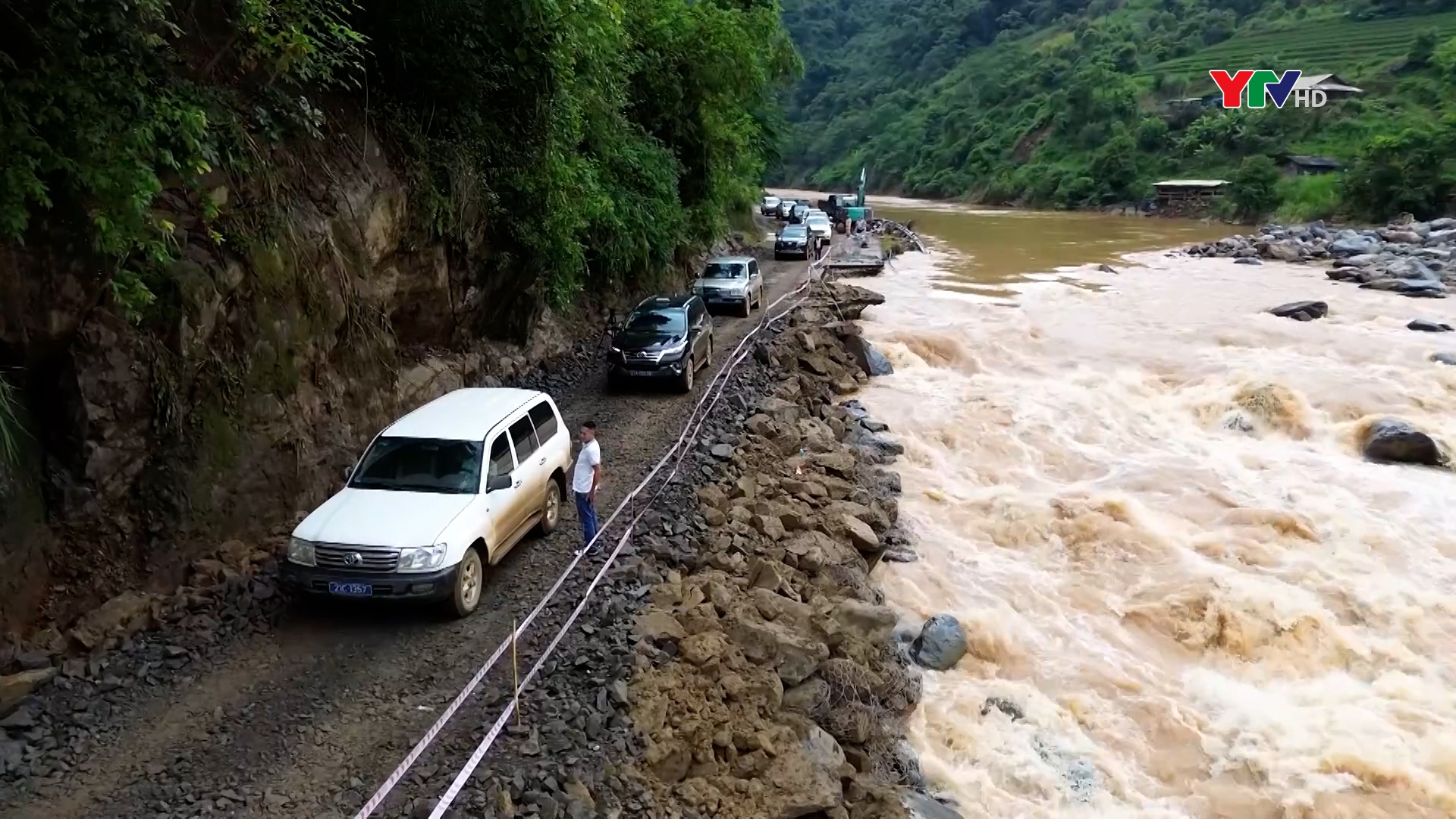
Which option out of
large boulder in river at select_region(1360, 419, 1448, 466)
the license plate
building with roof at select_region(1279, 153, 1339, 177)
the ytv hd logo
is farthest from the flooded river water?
the ytv hd logo

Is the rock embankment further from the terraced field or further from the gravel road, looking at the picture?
the terraced field

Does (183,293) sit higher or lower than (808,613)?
higher

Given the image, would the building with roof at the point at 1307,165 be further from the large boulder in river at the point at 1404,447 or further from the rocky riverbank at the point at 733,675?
the rocky riverbank at the point at 733,675

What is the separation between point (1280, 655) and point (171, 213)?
1371cm

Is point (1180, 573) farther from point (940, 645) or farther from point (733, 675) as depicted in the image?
point (733, 675)

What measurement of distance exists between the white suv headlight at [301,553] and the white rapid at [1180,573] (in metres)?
6.22

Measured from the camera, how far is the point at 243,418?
9.58 meters

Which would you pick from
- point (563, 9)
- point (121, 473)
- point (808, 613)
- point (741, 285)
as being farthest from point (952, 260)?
point (121, 473)

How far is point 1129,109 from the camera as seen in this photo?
86.1 m

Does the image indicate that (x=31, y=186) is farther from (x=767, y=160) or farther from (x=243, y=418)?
(x=767, y=160)

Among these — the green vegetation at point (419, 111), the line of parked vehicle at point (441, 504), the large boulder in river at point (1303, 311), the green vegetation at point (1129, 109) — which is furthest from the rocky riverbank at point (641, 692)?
the green vegetation at point (1129, 109)

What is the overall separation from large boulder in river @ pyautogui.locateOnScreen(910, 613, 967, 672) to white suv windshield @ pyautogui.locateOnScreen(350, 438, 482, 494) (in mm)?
5528

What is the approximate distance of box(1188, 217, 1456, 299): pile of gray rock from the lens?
33344mm

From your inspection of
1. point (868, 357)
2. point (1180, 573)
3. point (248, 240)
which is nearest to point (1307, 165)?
point (868, 357)
